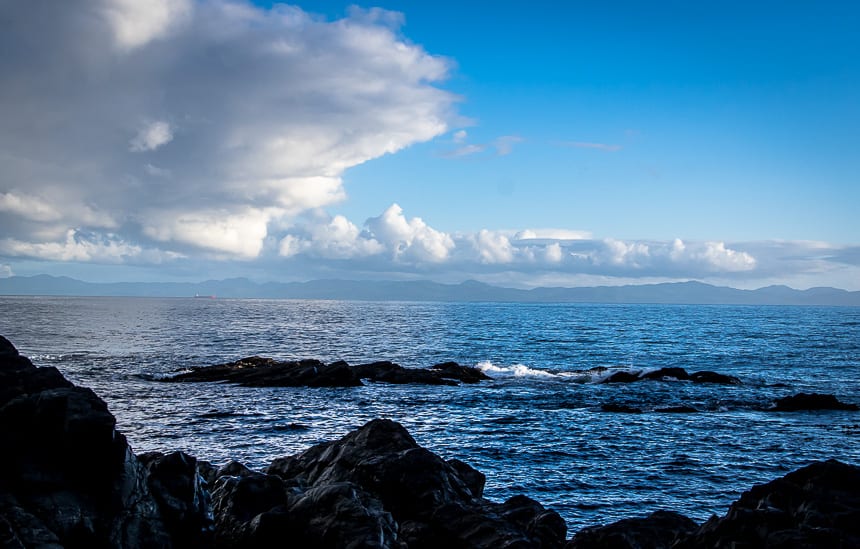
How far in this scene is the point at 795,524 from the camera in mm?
11305

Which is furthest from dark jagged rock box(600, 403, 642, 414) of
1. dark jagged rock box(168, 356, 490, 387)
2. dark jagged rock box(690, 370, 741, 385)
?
dark jagged rock box(690, 370, 741, 385)

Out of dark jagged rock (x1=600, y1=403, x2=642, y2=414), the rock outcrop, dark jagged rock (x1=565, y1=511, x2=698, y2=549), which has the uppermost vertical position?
the rock outcrop

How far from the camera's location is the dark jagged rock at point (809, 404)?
38.7 metres

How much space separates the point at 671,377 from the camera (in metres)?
54.8

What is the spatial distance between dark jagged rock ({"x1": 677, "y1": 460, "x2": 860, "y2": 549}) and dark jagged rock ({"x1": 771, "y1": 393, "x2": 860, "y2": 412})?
29.7 m

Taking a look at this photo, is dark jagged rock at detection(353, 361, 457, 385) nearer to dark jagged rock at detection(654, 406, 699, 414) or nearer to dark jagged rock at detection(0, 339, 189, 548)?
dark jagged rock at detection(654, 406, 699, 414)

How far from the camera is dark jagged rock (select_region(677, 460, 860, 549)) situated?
34.3 feet

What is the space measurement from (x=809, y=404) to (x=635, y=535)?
107 feet

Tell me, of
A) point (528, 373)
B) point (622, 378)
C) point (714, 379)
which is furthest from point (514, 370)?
point (714, 379)

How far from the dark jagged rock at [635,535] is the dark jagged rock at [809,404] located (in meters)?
29.7

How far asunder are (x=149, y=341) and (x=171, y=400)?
183 ft

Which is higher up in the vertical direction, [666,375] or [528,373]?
[666,375]

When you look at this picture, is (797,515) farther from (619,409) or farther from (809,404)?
(809,404)

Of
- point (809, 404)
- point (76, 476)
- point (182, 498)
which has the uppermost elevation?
point (76, 476)
